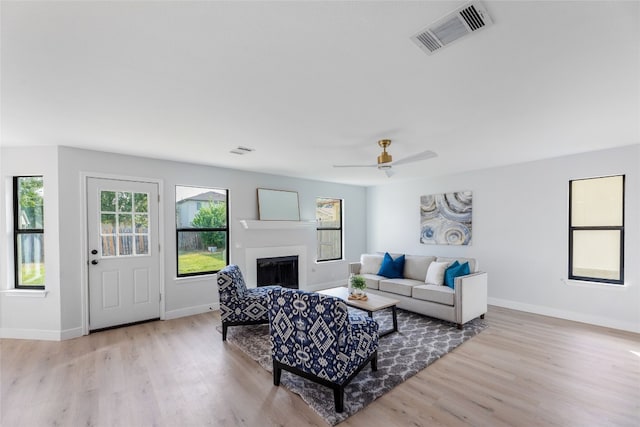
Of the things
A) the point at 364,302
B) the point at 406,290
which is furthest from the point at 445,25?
the point at 406,290

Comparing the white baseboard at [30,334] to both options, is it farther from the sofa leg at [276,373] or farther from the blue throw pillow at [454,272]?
the blue throw pillow at [454,272]

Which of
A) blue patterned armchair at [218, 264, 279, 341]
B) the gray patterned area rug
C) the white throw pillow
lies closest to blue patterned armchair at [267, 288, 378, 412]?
the gray patterned area rug

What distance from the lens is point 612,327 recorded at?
3816 millimetres

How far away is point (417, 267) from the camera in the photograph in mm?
4953

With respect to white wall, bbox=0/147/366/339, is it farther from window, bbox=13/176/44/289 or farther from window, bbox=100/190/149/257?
window, bbox=100/190/149/257

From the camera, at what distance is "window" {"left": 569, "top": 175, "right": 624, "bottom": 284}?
3857 millimetres

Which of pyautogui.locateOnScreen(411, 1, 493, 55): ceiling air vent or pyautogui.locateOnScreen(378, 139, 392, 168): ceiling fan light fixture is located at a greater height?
pyautogui.locateOnScreen(411, 1, 493, 55): ceiling air vent

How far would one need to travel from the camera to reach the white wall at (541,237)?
373 cm

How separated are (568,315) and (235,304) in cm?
472

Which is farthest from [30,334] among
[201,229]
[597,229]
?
[597,229]

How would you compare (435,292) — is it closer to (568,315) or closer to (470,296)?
(470,296)

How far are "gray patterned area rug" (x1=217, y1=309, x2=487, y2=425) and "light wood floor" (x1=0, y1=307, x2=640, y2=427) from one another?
0.08 metres

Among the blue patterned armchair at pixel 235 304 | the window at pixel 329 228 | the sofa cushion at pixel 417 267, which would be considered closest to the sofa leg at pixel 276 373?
the blue patterned armchair at pixel 235 304

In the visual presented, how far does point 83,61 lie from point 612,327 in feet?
20.4
